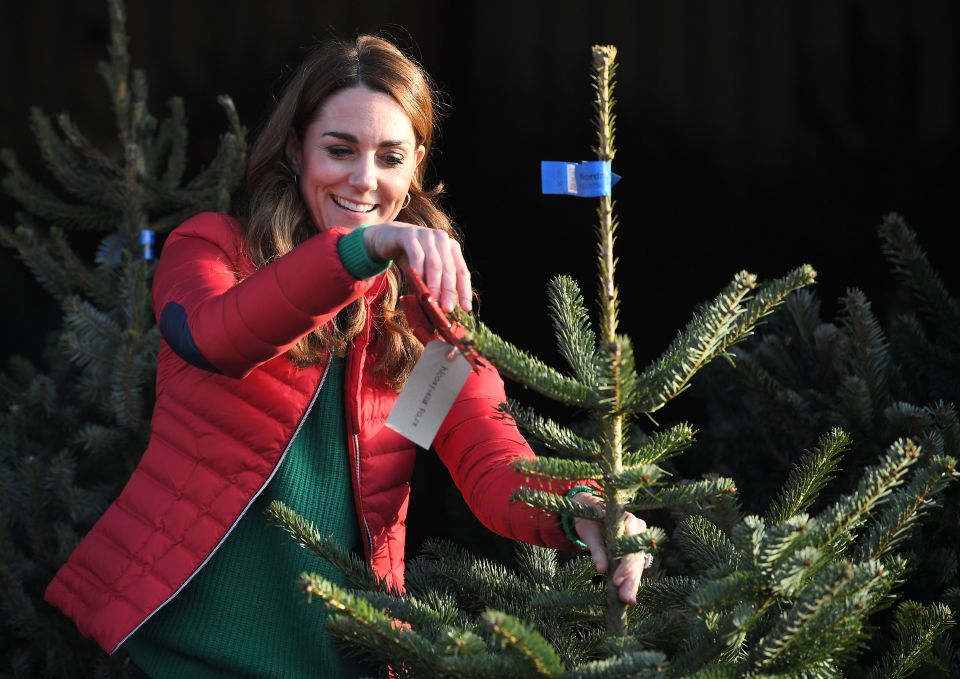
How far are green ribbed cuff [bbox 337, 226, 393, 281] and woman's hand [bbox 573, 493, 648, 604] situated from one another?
18.3 inches

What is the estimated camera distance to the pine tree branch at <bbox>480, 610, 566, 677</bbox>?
131 cm

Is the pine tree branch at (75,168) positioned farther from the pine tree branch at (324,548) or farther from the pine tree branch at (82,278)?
the pine tree branch at (324,548)

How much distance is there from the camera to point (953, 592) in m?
2.17

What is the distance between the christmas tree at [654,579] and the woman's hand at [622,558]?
0.06ft

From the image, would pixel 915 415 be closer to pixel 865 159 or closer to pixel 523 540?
pixel 523 540

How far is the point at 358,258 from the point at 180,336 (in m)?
0.38

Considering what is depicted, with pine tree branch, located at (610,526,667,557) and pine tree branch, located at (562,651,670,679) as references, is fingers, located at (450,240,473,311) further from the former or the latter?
pine tree branch, located at (562,651,670,679)

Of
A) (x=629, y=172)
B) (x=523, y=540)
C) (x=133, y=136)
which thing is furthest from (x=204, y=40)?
(x=523, y=540)

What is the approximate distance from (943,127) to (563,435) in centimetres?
244

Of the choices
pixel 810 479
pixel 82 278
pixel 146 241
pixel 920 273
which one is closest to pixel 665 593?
pixel 810 479

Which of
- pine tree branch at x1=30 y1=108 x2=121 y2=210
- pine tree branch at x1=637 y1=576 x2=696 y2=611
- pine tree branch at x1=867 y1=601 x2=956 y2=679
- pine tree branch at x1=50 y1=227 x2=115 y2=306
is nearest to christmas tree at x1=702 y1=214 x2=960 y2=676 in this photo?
pine tree branch at x1=867 y1=601 x2=956 y2=679

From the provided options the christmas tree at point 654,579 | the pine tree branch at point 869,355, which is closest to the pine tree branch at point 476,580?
the christmas tree at point 654,579

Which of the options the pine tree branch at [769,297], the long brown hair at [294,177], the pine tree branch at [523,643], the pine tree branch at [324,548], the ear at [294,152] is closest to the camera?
the pine tree branch at [523,643]

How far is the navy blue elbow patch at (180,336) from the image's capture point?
1800mm
